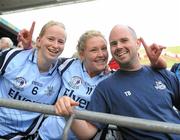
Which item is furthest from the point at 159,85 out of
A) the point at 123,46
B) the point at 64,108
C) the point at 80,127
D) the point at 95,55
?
the point at 64,108

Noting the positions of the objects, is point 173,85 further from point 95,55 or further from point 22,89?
point 22,89

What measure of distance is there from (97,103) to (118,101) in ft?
0.44

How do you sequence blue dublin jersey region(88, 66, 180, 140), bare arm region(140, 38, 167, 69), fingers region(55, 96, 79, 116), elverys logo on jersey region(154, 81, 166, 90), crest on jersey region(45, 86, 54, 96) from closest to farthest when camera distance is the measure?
fingers region(55, 96, 79, 116), blue dublin jersey region(88, 66, 180, 140), elverys logo on jersey region(154, 81, 166, 90), bare arm region(140, 38, 167, 69), crest on jersey region(45, 86, 54, 96)

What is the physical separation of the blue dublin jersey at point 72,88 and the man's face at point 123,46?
11.6 inches

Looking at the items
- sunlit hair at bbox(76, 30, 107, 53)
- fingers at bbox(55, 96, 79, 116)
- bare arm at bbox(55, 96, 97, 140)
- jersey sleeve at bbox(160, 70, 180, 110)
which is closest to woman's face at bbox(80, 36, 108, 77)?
sunlit hair at bbox(76, 30, 107, 53)

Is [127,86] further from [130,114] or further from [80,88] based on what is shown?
[80,88]

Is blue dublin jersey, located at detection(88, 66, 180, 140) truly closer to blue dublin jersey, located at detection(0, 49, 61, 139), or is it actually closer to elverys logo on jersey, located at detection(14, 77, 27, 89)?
blue dublin jersey, located at detection(0, 49, 61, 139)

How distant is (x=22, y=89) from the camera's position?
8.18 feet

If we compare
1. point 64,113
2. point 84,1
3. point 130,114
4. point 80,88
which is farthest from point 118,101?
point 84,1

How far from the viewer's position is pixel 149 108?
2.17 m

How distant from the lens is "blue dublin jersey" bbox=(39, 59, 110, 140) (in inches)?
96.0

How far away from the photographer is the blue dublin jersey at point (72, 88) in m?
2.44

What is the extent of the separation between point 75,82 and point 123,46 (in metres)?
0.43

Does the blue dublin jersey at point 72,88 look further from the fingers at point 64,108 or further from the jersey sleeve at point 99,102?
the fingers at point 64,108
